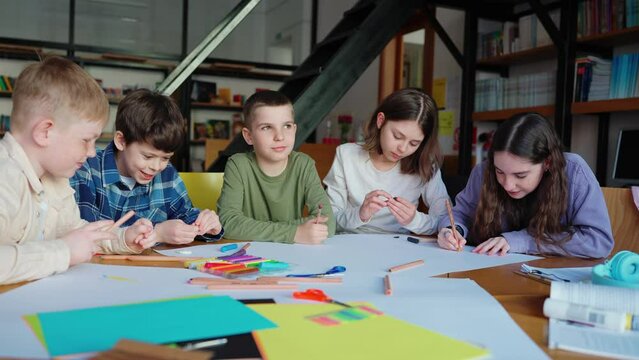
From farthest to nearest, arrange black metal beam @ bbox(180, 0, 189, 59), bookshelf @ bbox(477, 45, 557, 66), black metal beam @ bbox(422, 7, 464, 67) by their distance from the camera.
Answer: black metal beam @ bbox(180, 0, 189, 59) < black metal beam @ bbox(422, 7, 464, 67) < bookshelf @ bbox(477, 45, 557, 66)

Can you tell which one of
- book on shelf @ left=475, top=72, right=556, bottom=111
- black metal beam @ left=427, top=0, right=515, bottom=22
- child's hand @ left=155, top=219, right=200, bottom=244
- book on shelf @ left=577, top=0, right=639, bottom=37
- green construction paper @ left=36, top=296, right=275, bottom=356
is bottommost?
green construction paper @ left=36, top=296, right=275, bottom=356

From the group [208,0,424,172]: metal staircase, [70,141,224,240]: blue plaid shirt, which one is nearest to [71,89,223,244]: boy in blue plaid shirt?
[70,141,224,240]: blue plaid shirt

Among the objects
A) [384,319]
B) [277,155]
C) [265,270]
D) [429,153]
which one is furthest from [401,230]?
[384,319]

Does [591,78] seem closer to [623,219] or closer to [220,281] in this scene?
[623,219]

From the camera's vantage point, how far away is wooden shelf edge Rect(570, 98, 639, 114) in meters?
2.95

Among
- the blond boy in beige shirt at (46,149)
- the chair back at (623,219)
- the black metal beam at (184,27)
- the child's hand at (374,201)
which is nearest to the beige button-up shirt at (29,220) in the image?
the blond boy in beige shirt at (46,149)

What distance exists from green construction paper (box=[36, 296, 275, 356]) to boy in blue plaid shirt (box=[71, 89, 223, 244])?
2.29ft

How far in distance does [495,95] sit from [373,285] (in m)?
3.35

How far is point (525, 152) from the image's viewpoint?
4.69 ft

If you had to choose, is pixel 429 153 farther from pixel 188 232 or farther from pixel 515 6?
pixel 515 6

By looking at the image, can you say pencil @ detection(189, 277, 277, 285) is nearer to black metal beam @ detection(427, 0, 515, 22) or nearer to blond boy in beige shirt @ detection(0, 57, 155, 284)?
blond boy in beige shirt @ detection(0, 57, 155, 284)

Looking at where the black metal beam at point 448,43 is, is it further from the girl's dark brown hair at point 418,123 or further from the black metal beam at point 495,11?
the girl's dark brown hair at point 418,123

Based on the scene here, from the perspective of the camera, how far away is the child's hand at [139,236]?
116 cm

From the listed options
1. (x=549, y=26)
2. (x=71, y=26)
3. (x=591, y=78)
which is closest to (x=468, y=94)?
(x=549, y=26)
